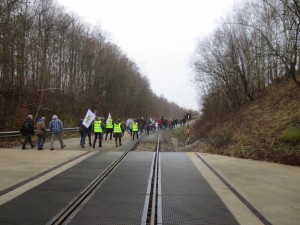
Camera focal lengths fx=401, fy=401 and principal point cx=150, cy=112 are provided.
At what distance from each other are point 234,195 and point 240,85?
2827cm

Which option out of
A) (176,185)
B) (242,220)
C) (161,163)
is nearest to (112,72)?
(161,163)

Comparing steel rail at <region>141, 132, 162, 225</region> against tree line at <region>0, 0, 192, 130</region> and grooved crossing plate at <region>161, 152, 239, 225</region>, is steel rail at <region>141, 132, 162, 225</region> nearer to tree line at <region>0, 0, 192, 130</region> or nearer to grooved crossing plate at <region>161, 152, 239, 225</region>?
grooved crossing plate at <region>161, 152, 239, 225</region>

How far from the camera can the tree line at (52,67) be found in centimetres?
2542

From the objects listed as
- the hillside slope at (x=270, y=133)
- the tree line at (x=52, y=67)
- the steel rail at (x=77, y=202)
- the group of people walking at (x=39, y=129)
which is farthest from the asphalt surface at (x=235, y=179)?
the tree line at (x=52, y=67)

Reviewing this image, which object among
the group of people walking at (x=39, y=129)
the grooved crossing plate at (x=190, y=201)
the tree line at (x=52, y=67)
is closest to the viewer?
the grooved crossing plate at (x=190, y=201)

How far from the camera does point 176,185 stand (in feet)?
34.4

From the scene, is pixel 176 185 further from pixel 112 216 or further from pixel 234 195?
pixel 112 216

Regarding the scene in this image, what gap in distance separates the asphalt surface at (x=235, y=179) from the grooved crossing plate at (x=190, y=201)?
0.80 ft

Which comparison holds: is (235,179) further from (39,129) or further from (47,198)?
(39,129)

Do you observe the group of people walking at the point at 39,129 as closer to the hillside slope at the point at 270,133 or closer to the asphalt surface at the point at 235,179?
the asphalt surface at the point at 235,179

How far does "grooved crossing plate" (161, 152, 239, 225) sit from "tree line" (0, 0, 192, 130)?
15388 millimetres

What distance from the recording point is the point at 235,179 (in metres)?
11.6

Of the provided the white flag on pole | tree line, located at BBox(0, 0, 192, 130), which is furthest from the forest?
tree line, located at BBox(0, 0, 192, 130)

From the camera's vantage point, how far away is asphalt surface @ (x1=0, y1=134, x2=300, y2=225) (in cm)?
796
